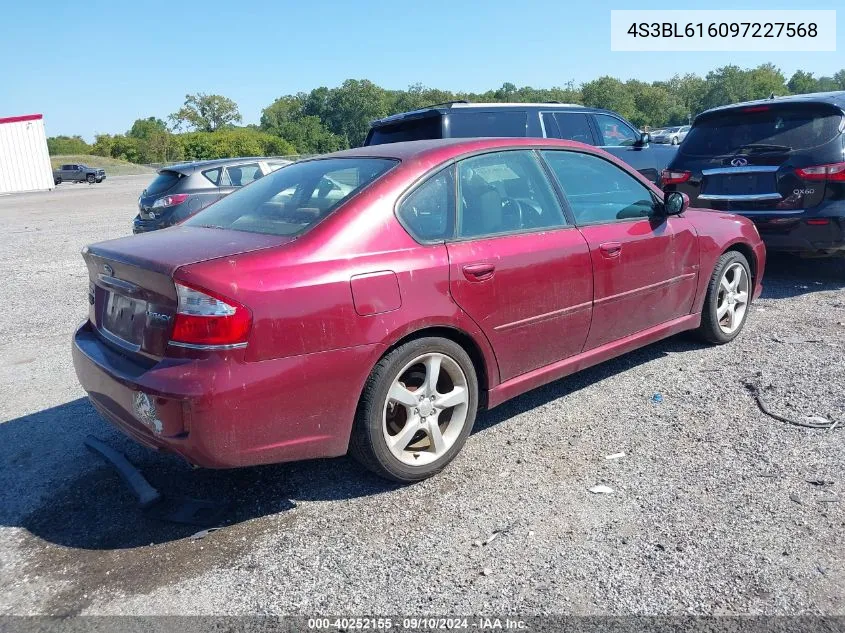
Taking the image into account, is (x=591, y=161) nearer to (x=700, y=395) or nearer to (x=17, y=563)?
(x=700, y=395)

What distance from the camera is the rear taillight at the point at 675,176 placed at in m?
7.39

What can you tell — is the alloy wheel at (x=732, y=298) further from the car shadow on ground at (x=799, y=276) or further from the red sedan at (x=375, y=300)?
the car shadow on ground at (x=799, y=276)

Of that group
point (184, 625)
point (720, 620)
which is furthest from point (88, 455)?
point (720, 620)

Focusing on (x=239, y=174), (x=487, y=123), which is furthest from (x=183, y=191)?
(x=487, y=123)

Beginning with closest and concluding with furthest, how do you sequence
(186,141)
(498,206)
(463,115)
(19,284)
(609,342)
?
1. (498,206)
2. (609,342)
3. (463,115)
4. (19,284)
5. (186,141)

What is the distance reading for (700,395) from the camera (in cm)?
444

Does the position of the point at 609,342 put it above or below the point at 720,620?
above

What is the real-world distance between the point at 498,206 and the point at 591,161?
1.02 m

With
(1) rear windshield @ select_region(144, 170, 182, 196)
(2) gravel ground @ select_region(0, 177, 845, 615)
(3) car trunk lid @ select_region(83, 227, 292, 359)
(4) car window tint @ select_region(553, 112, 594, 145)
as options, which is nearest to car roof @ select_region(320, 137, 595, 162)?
(3) car trunk lid @ select_region(83, 227, 292, 359)

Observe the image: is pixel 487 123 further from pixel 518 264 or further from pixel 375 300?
pixel 375 300

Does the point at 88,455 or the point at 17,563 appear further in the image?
the point at 88,455

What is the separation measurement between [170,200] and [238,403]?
30.6 ft

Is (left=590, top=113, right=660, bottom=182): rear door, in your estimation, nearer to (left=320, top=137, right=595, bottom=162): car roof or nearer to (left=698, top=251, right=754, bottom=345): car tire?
(left=698, top=251, right=754, bottom=345): car tire

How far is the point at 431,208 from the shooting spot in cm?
356
